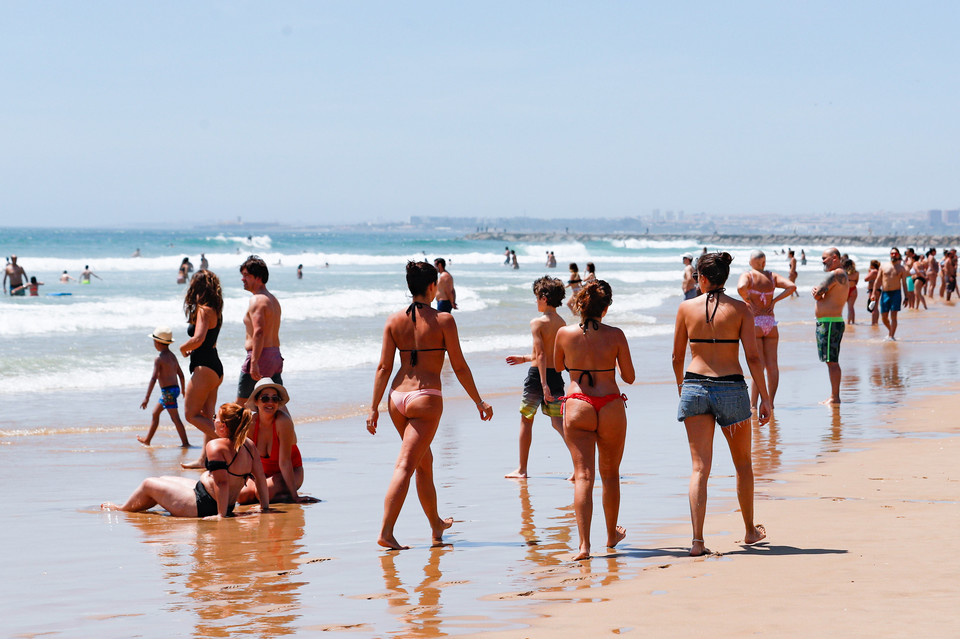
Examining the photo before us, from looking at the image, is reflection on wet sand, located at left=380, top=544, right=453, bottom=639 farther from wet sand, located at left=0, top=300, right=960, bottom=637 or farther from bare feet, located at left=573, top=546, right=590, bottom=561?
bare feet, located at left=573, top=546, right=590, bottom=561

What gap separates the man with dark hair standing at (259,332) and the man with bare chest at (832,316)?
571 centimetres

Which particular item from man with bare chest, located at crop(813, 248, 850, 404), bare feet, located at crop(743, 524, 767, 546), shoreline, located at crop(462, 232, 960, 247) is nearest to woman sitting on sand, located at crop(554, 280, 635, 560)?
bare feet, located at crop(743, 524, 767, 546)

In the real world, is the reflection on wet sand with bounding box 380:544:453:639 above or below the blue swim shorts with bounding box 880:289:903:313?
below

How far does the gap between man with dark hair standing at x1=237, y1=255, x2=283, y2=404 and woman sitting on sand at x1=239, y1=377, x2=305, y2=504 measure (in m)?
0.92

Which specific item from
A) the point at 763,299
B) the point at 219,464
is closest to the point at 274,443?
the point at 219,464

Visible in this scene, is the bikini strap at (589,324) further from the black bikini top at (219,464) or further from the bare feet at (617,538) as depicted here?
the black bikini top at (219,464)

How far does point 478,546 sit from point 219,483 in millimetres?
1891

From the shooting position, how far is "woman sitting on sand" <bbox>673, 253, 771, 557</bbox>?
5.37 m

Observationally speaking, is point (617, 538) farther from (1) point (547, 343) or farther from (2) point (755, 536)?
(1) point (547, 343)

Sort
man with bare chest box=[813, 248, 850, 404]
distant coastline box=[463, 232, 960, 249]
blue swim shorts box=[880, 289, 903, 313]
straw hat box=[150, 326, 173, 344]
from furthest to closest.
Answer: distant coastline box=[463, 232, 960, 249], blue swim shorts box=[880, 289, 903, 313], man with bare chest box=[813, 248, 850, 404], straw hat box=[150, 326, 173, 344]

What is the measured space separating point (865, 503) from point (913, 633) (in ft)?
8.58

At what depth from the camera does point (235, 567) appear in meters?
5.39

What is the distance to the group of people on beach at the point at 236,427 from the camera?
6668 millimetres

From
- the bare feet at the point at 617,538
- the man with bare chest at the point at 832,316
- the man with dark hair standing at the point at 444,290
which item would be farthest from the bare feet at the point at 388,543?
the man with dark hair standing at the point at 444,290
